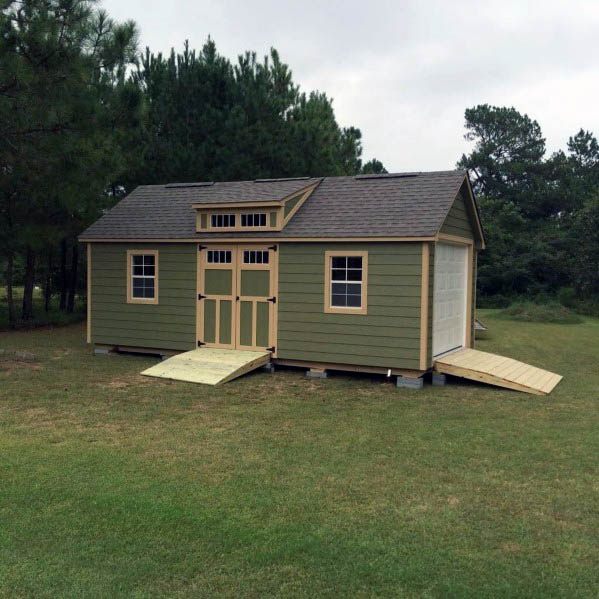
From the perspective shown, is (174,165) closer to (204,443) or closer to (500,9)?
(500,9)

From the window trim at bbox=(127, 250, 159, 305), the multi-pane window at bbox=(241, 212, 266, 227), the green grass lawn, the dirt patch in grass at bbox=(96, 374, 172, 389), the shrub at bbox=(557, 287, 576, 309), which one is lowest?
the green grass lawn

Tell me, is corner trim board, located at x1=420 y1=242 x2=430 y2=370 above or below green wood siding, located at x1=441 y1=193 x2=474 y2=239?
below

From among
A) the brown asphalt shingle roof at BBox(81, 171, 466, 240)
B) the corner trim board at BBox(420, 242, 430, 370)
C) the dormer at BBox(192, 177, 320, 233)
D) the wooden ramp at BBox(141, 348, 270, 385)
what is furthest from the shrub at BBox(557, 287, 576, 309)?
the wooden ramp at BBox(141, 348, 270, 385)

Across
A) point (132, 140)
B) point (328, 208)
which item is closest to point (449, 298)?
point (328, 208)

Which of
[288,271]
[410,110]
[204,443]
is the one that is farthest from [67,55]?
[410,110]

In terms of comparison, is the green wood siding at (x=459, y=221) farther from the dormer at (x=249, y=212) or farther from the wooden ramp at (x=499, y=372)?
the dormer at (x=249, y=212)

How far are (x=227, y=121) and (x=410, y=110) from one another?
534cm

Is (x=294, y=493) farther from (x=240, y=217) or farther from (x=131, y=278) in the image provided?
(x=131, y=278)

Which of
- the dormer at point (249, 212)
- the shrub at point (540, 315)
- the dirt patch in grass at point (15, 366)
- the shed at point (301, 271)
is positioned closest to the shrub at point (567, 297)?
the shrub at point (540, 315)

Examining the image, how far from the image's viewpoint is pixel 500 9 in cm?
1061

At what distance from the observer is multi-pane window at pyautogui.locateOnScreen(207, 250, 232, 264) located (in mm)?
11227

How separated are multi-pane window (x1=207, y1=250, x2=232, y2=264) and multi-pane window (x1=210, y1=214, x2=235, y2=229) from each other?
463 mm

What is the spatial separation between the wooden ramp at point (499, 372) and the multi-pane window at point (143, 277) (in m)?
5.65

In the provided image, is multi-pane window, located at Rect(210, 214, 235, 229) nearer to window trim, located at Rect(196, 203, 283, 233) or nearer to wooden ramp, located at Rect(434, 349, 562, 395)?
window trim, located at Rect(196, 203, 283, 233)
